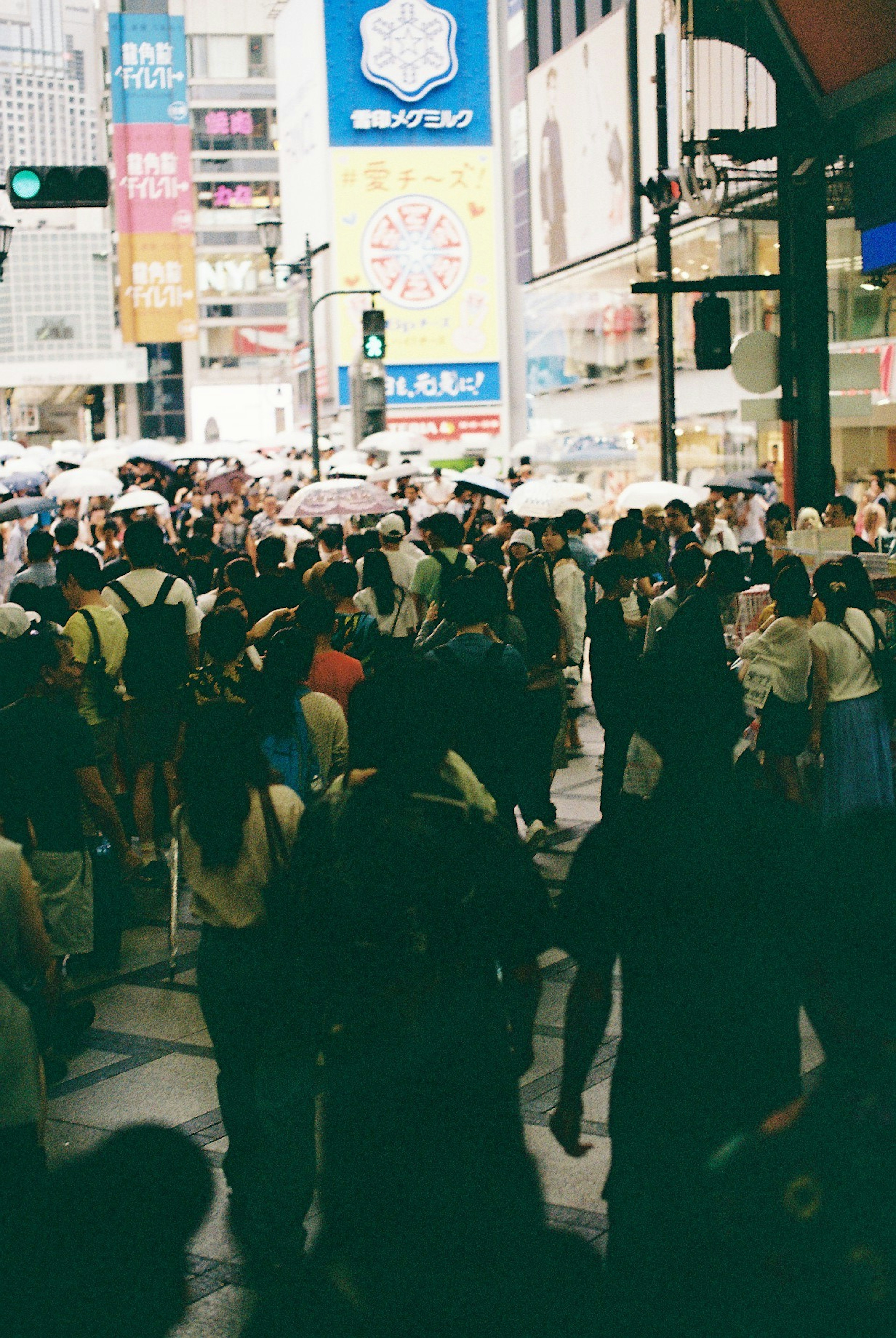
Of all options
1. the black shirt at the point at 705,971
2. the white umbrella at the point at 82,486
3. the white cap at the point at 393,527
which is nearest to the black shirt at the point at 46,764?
the black shirt at the point at 705,971

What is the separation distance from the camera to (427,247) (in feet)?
192

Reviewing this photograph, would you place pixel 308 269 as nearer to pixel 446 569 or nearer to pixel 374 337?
pixel 374 337

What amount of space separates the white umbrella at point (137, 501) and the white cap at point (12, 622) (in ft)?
38.0

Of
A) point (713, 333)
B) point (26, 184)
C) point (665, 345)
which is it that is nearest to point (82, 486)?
point (665, 345)

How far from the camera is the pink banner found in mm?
66312

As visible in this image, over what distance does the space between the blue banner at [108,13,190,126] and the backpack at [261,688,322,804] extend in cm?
7047

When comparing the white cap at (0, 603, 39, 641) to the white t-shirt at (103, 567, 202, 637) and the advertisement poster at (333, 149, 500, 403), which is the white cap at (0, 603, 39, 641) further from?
the advertisement poster at (333, 149, 500, 403)

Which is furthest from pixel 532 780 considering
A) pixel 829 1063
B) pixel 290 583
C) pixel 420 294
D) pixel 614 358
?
pixel 420 294

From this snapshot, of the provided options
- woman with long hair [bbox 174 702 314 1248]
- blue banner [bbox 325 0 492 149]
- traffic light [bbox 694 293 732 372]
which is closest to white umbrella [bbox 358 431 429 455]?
traffic light [bbox 694 293 732 372]

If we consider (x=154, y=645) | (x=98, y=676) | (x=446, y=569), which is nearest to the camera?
(x=98, y=676)

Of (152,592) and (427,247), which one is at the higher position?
(427,247)

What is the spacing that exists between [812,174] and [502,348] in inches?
1822

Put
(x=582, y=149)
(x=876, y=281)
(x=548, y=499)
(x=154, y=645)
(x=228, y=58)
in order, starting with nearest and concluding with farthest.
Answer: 1. (x=154, y=645)
2. (x=548, y=499)
3. (x=876, y=281)
4. (x=582, y=149)
5. (x=228, y=58)

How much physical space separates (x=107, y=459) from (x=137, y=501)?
1637 cm
